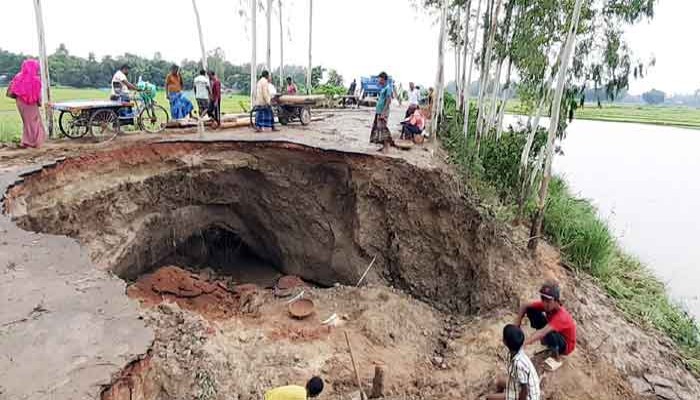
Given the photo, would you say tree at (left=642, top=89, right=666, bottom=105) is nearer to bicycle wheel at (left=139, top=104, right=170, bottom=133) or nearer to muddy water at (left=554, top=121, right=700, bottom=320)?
muddy water at (left=554, top=121, right=700, bottom=320)

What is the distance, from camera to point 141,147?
884 centimetres

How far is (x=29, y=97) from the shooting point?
28.7ft

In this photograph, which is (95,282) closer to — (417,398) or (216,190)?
(417,398)

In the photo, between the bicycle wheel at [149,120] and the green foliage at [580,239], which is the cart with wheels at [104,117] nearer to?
the bicycle wheel at [149,120]

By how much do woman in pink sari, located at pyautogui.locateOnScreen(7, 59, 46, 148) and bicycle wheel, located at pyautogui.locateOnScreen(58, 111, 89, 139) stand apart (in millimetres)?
488

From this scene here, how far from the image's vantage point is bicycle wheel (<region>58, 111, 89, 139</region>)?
9.28 metres

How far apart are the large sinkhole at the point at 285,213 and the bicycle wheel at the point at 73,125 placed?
148 cm

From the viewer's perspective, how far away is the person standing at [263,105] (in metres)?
11.3

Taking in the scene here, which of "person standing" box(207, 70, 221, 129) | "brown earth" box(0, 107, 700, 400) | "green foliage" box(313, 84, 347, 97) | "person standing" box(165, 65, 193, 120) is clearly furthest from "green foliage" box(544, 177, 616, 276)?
"green foliage" box(313, 84, 347, 97)

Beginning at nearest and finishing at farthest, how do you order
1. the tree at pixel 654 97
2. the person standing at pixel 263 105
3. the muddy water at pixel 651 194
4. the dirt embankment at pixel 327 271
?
the dirt embankment at pixel 327 271, the person standing at pixel 263 105, the muddy water at pixel 651 194, the tree at pixel 654 97

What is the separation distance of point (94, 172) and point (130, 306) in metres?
5.05

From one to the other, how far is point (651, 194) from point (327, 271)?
14.5 m

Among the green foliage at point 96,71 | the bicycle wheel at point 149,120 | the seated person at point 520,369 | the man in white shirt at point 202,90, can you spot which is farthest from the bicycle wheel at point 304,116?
the green foliage at point 96,71

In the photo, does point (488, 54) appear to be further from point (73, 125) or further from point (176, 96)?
point (73, 125)
